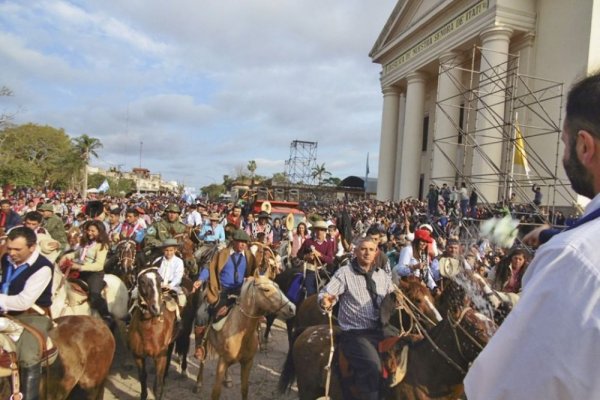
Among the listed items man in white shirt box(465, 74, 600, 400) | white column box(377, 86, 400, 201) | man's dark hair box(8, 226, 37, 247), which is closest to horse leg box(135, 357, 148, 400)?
man's dark hair box(8, 226, 37, 247)

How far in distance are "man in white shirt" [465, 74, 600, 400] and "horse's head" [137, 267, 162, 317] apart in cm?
528

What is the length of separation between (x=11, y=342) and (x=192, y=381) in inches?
140

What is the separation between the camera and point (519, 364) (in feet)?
3.01

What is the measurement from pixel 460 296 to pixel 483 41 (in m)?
20.4

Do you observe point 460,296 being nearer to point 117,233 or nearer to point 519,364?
point 519,364

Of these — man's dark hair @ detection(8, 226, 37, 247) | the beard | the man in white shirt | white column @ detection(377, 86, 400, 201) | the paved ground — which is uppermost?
white column @ detection(377, 86, 400, 201)

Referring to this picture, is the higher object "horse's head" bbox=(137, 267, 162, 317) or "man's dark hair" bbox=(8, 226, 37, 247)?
"man's dark hair" bbox=(8, 226, 37, 247)

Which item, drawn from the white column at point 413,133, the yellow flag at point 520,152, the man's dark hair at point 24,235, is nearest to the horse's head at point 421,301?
the man's dark hair at point 24,235

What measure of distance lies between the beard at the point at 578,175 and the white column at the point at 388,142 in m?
30.8

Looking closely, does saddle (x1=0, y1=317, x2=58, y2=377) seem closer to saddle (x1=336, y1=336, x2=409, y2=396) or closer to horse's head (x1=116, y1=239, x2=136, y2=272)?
saddle (x1=336, y1=336, x2=409, y2=396)

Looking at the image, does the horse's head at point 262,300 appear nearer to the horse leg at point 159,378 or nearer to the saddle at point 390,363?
the horse leg at point 159,378

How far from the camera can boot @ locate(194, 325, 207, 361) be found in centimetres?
620

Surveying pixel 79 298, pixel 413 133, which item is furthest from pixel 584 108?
pixel 413 133

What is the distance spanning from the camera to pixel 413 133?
91.4 ft
